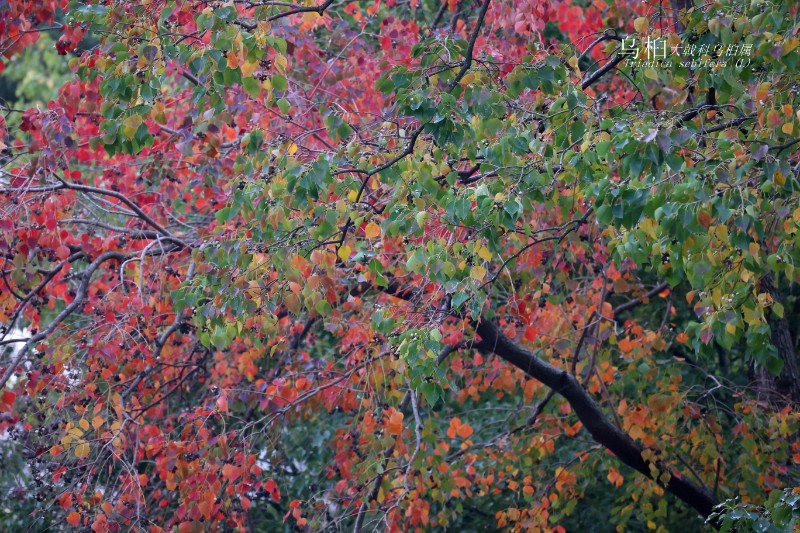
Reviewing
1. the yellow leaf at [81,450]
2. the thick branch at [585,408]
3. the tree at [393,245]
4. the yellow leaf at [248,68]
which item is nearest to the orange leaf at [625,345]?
the tree at [393,245]

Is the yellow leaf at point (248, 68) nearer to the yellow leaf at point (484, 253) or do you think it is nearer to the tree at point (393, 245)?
the tree at point (393, 245)

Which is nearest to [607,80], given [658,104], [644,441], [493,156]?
[658,104]

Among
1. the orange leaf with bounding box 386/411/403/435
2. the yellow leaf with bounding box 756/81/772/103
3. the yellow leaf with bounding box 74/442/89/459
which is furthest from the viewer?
the orange leaf with bounding box 386/411/403/435

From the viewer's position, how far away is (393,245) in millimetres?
5062

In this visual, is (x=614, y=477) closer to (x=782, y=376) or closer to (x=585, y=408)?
(x=585, y=408)

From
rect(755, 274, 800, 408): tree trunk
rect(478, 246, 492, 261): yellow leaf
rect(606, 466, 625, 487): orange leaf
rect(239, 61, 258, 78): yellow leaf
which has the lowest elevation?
rect(606, 466, 625, 487): orange leaf

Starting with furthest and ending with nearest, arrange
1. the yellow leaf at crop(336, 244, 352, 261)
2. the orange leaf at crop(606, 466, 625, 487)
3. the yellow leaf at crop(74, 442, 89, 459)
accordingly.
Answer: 1. the orange leaf at crop(606, 466, 625, 487)
2. the yellow leaf at crop(74, 442, 89, 459)
3. the yellow leaf at crop(336, 244, 352, 261)

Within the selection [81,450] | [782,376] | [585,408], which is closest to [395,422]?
[585,408]

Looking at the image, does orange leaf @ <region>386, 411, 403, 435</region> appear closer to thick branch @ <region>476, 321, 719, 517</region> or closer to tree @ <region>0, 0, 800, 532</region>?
tree @ <region>0, 0, 800, 532</region>

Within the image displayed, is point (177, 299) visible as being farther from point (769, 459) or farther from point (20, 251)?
point (769, 459)

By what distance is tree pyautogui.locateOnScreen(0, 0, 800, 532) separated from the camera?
11.9 feet

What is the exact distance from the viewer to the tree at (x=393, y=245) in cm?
363

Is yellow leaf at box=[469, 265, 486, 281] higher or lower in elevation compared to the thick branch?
higher

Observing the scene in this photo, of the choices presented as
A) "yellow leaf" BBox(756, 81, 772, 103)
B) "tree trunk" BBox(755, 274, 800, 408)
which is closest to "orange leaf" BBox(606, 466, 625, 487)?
"tree trunk" BBox(755, 274, 800, 408)
